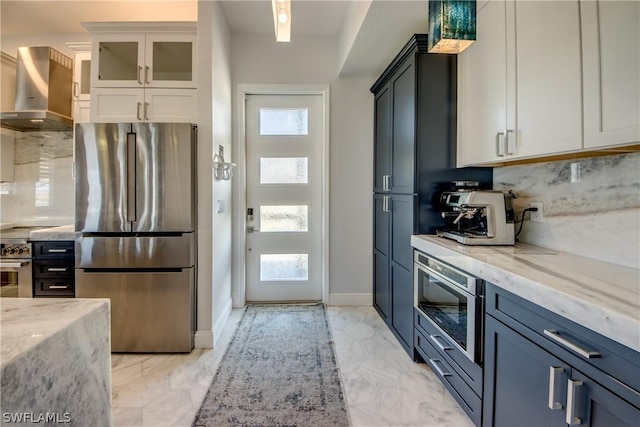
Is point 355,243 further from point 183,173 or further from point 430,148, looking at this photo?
point 183,173

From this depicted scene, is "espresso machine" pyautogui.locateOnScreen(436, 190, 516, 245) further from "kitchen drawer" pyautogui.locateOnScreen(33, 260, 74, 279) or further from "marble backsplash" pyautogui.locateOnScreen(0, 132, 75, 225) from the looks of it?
"marble backsplash" pyautogui.locateOnScreen(0, 132, 75, 225)

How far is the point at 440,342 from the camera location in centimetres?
190

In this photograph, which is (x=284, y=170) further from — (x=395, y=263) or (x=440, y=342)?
(x=440, y=342)

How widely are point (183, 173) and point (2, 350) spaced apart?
188cm

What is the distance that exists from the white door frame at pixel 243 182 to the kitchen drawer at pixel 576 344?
7.18ft

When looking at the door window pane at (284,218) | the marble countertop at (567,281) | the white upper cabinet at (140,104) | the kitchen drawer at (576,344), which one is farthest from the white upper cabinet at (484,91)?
the white upper cabinet at (140,104)

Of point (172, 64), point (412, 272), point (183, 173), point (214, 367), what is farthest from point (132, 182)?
point (412, 272)

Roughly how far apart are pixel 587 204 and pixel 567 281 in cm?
71

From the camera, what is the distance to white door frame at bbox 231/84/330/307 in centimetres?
331

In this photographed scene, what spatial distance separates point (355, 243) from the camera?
11.3ft

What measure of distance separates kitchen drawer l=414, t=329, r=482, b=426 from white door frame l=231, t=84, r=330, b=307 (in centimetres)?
145

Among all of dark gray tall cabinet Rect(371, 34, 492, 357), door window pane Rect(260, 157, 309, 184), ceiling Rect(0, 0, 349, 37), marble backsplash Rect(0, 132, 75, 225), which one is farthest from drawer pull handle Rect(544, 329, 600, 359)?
marble backsplash Rect(0, 132, 75, 225)

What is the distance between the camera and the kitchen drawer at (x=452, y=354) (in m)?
1.57

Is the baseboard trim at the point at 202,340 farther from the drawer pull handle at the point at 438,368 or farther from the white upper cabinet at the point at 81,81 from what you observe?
the white upper cabinet at the point at 81,81
